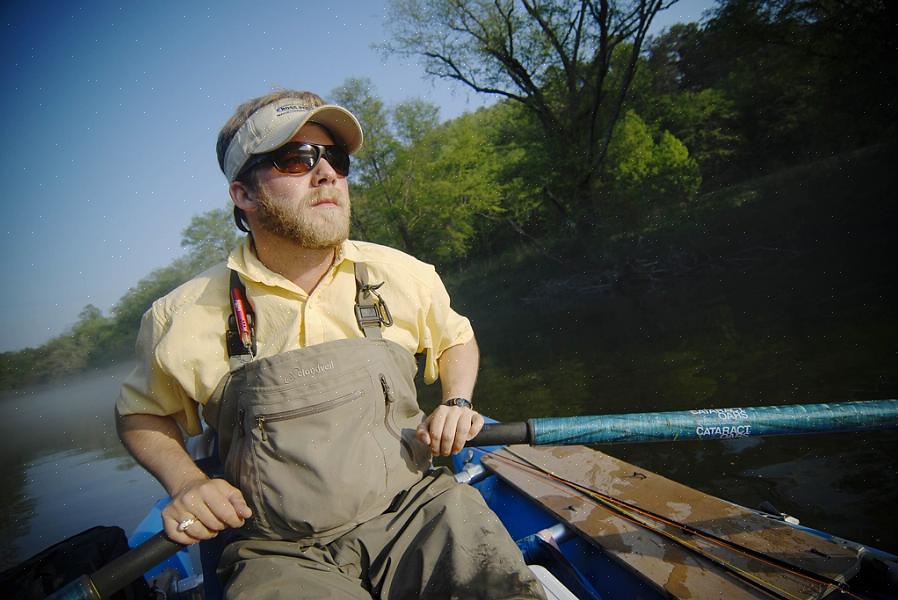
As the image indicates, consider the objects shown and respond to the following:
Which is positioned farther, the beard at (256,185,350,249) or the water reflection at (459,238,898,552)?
the water reflection at (459,238,898,552)

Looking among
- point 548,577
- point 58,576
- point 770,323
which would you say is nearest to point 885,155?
point 770,323

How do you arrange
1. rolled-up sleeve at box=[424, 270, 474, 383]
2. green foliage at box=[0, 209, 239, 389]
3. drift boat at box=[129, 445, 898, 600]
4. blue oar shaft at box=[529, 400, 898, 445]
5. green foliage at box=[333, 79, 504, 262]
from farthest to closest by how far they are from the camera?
green foliage at box=[0, 209, 239, 389], green foliage at box=[333, 79, 504, 262], rolled-up sleeve at box=[424, 270, 474, 383], blue oar shaft at box=[529, 400, 898, 445], drift boat at box=[129, 445, 898, 600]

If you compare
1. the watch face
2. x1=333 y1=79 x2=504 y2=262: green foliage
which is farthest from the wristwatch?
x1=333 y1=79 x2=504 y2=262: green foliage

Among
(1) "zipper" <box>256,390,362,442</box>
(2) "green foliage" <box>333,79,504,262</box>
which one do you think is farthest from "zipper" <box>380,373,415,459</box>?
(2) "green foliage" <box>333,79,504,262</box>

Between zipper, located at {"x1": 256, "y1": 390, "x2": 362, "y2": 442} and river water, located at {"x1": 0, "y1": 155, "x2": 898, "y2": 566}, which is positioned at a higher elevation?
zipper, located at {"x1": 256, "y1": 390, "x2": 362, "y2": 442}

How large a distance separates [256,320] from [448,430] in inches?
36.4

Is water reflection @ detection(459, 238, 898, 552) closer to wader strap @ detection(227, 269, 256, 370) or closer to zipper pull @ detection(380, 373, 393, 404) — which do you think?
zipper pull @ detection(380, 373, 393, 404)

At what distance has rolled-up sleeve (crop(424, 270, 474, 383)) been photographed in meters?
2.17

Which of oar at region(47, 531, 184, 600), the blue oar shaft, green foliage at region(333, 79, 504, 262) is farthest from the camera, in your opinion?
green foliage at region(333, 79, 504, 262)

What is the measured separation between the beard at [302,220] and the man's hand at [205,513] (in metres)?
1.04

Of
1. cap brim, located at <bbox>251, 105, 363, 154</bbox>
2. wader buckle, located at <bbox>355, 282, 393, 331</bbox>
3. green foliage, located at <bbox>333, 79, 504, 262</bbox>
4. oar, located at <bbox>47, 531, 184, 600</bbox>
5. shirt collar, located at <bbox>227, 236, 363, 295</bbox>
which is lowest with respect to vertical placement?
oar, located at <bbox>47, 531, 184, 600</bbox>

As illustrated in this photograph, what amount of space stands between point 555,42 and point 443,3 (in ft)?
14.7

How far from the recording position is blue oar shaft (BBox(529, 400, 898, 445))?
172 centimetres

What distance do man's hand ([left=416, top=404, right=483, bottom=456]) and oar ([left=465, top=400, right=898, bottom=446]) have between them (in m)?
0.13
